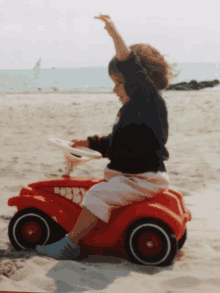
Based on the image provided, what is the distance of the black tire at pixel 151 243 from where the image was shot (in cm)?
207

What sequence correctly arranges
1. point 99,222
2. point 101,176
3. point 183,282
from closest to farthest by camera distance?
point 183,282
point 99,222
point 101,176

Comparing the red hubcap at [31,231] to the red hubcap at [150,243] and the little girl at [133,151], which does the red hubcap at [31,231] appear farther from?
the red hubcap at [150,243]

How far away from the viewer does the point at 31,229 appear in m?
2.29

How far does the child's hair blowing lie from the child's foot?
42.1 inches

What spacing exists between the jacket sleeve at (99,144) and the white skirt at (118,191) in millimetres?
320

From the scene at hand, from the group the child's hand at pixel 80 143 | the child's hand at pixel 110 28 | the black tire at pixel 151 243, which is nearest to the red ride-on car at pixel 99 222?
the black tire at pixel 151 243

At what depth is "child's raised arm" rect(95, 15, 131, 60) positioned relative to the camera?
195cm

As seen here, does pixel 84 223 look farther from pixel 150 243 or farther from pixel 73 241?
pixel 150 243

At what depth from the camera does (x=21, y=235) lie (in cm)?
229

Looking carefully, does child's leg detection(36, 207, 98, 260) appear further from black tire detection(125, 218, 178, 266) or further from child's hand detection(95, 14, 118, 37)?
child's hand detection(95, 14, 118, 37)

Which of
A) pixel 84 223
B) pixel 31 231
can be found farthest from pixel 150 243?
pixel 31 231

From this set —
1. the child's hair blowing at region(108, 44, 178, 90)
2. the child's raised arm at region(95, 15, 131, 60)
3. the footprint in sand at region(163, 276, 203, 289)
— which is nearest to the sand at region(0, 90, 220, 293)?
the footprint in sand at region(163, 276, 203, 289)

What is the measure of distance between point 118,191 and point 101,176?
2.18 m

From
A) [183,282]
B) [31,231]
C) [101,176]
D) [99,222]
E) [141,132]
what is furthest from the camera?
[101,176]
